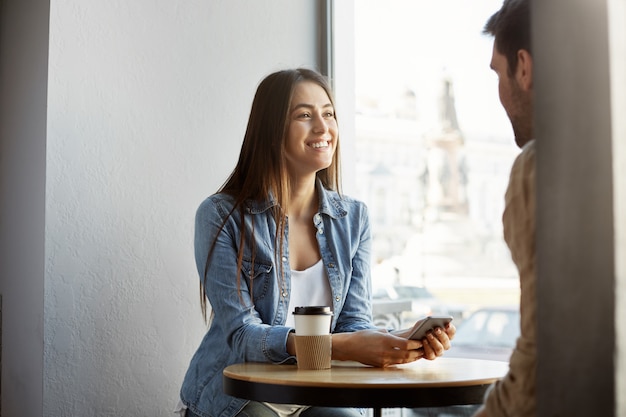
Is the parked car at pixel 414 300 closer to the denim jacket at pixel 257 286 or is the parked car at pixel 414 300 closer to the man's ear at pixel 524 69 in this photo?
the denim jacket at pixel 257 286

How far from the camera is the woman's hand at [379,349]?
6.25 ft

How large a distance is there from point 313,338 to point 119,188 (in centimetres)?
112

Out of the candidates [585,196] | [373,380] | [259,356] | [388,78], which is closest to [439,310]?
[388,78]

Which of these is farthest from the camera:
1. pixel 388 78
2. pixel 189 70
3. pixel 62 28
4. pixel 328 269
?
pixel 388 78

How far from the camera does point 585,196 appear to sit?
0.92 m

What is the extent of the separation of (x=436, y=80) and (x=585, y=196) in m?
2.07

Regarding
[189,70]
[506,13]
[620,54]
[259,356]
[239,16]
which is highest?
[239,16]

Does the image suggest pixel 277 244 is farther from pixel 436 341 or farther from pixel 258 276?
pixel 436 341

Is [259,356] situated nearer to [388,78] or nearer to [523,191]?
[523,191]

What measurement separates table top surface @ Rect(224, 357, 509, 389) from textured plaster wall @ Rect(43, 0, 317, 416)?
830 mm

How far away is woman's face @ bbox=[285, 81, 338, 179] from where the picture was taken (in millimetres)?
2492

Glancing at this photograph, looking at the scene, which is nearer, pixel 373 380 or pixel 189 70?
pixel 373 380

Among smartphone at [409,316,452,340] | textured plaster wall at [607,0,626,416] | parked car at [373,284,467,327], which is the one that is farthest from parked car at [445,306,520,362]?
textured plaster wall at [607,0,626,416]

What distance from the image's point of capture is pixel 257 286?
2330mm
